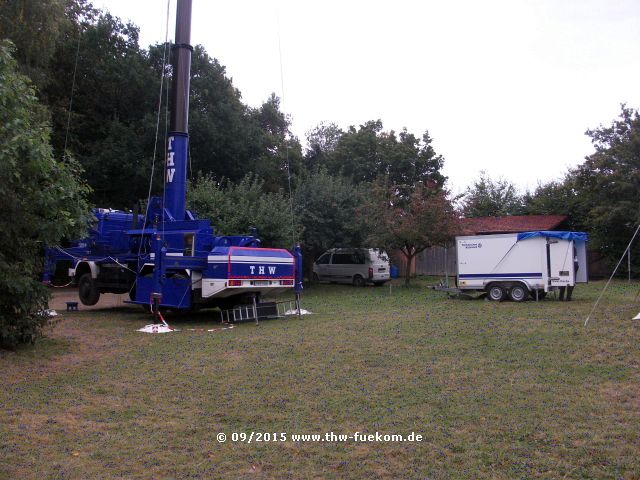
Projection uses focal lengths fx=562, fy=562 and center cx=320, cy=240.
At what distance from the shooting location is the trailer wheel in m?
17.2

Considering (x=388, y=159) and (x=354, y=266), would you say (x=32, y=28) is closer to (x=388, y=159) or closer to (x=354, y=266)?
(x=354, y=266)

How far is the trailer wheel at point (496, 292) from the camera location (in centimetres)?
1722

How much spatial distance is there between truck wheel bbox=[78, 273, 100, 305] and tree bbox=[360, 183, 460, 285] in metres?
11.7

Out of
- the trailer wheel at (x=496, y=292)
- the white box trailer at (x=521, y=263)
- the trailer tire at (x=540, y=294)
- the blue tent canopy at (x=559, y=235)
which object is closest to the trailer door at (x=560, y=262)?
the white box trailer at (x=521, y=263)

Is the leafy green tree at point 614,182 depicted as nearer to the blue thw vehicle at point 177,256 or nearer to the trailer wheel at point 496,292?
the trailer wheel at point 496,292

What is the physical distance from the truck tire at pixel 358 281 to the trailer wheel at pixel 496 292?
9514 mm

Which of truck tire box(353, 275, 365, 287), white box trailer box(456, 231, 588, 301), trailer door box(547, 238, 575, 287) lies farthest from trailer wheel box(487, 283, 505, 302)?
truck tire box(353, 275, 365, 287)

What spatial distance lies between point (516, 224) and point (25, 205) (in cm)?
2987

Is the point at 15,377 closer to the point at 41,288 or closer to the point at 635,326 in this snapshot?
the point at 41,288

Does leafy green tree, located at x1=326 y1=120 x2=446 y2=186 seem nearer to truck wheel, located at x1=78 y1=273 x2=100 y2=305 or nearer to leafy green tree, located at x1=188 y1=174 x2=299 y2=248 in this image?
leafy green tree, located at x1=188 y1=174 x2=299 y2=248

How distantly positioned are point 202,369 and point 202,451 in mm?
3368

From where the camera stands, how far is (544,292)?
664 inches

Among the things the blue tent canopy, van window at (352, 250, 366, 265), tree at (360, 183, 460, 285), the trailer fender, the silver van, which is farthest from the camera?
van window at (352, 250, 366, 265)

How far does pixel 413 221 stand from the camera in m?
23.1
